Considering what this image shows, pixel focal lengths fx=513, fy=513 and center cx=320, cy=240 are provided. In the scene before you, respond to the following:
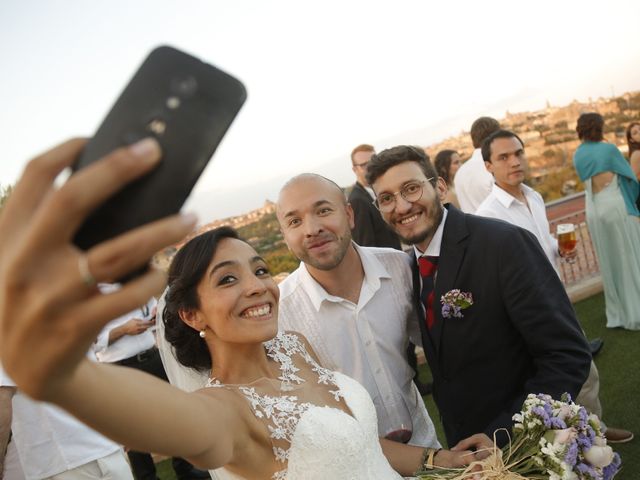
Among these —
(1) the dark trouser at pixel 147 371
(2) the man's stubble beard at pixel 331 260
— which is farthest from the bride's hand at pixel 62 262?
(1) the dark trouser at pixel 147 371

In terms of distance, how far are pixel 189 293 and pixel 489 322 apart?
1.41m

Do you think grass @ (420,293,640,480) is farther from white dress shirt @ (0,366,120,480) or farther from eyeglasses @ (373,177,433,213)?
white dress shirt @ (0,366,120,480)

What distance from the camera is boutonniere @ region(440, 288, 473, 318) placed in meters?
2.45

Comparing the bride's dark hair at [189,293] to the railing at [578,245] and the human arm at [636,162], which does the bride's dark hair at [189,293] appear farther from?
the human arm at [636,162]

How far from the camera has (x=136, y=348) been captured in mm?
4922

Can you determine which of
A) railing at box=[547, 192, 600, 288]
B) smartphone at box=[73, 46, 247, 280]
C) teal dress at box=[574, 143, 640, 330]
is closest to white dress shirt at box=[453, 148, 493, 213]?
teal dress at box=[574, 143, 640, 330]

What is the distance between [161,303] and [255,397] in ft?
3.09

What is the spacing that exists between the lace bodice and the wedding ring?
1.48 metres

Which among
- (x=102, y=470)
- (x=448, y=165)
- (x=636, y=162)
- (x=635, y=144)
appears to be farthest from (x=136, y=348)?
(x=635, y=144)

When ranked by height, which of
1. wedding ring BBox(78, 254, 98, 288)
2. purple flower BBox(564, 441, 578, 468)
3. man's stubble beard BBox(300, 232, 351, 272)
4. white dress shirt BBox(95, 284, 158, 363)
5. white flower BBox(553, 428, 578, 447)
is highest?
wedding ring BBox(78, 254, 98, 288)

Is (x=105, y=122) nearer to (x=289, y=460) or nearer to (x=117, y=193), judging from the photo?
(x=117, y=193)

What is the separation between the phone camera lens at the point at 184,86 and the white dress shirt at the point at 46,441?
2698 mm

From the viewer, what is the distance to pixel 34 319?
573mm

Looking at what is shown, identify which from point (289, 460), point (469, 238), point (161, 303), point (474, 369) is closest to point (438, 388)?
point (474, 369)
